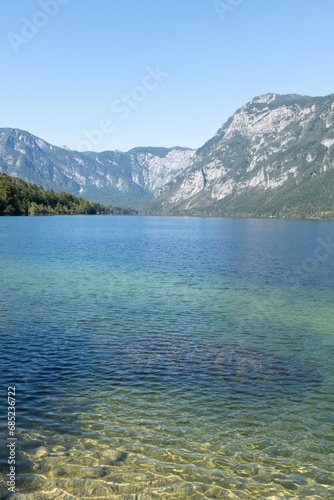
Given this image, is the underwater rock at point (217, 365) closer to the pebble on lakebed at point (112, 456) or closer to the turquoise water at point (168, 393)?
the turquoise water at point (168, 393)

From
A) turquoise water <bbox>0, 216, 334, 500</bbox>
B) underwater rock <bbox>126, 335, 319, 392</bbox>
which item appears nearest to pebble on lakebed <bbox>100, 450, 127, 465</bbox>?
turquoise water <bbox>0, 216, 334, 500</bbox>

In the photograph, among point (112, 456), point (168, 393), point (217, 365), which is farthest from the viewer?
point (217, 365)

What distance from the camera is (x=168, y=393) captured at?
66.1ft

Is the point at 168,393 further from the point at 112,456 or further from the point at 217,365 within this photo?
the point at 112,456

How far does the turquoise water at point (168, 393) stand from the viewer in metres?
13.4

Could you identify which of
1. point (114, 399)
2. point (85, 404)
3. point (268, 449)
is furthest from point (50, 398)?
point (268, 449)

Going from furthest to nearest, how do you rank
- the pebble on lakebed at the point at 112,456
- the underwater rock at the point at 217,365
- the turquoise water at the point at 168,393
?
the underwater rock at the point at 217,365
the pebble on lakebed at the point at 112,456
the turquoise water at the point at 168,393

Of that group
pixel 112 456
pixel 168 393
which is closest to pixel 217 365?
pixel 168 393

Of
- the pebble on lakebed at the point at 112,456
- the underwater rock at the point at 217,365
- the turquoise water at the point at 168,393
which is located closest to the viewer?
the turquoise water at the point at 168,393

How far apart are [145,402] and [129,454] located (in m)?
4.48

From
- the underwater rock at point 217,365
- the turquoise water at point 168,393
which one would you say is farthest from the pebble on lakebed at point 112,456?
the underwater rock at point 217,365

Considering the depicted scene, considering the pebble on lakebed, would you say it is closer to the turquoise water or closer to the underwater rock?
the turquoise water

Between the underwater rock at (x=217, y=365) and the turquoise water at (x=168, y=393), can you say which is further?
the underwater rock at (x=217, y=365)

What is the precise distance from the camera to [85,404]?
18.5 m
